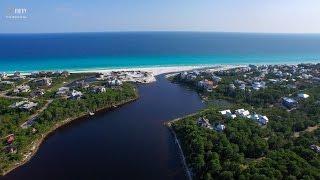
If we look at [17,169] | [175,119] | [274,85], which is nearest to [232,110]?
[175,119]

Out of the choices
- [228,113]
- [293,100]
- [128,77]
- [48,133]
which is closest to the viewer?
[48,133]

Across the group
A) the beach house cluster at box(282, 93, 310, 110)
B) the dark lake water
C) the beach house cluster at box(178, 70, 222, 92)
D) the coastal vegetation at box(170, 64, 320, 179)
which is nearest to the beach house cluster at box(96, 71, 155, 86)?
the beach house cluster at box(178, 70, 222, 92)

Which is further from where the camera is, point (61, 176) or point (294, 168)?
point (61, 176)

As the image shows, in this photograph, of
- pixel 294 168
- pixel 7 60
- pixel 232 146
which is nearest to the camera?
pixel 294 168

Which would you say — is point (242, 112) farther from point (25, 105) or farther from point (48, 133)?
point (25, 105)

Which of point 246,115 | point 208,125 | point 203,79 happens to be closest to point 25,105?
point 208,125

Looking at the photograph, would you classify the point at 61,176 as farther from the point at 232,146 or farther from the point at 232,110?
the point at 232,110

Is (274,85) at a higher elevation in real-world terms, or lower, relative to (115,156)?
higher
